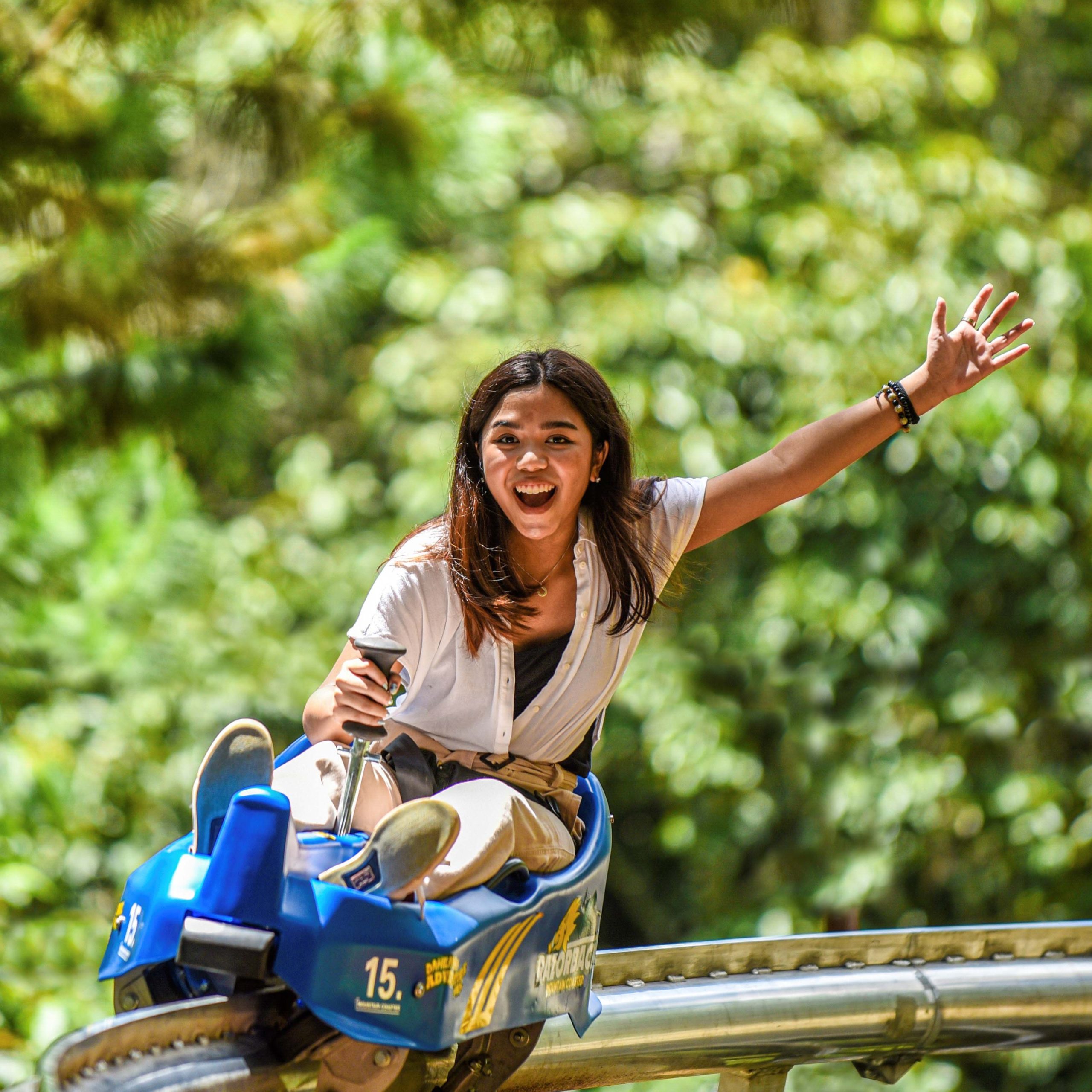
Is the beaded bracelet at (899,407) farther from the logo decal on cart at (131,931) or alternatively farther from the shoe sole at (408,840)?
the logo decal on cart at (131,931)

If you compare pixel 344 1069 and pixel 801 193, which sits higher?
pixel 801 193

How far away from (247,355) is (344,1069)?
1.81 metres

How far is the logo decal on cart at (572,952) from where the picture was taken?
127cm

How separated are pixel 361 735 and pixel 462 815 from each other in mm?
126

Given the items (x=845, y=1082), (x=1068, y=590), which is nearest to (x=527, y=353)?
(x=1068, y=590)

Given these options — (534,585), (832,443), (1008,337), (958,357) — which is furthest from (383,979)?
(1008,337)

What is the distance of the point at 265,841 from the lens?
3.58 ft

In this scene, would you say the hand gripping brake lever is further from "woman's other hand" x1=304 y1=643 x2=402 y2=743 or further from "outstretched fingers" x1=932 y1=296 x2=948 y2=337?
"outstretched fingers" x1=932 y1=296 x2=948 y2=337

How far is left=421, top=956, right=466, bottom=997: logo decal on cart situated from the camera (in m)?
1.12

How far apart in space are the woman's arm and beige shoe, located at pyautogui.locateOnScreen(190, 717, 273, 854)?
1.88 ft

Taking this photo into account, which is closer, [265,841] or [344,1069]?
[265,841]

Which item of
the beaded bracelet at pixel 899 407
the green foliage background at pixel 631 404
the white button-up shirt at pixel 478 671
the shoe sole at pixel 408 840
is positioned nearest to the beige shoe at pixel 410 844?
the shoe sole at pixel 408 840

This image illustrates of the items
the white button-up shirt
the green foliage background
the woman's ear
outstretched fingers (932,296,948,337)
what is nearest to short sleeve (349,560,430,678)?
the white button-up shirt

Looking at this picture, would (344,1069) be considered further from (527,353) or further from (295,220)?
(295,220)
